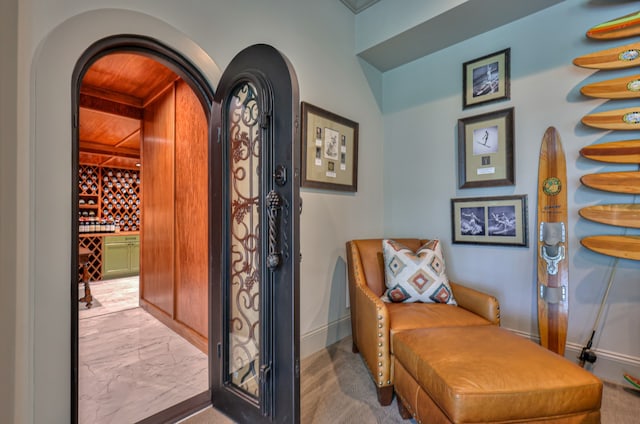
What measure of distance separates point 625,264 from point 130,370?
3500 mm

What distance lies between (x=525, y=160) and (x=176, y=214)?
124 inches

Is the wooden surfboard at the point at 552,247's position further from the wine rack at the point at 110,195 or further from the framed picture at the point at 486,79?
the wine rack at the point at 110,195

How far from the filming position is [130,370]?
2100mm

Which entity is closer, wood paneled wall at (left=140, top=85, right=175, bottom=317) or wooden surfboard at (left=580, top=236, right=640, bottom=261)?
wooden surfboard at (left=580, top=236, right=640, bottom=261)

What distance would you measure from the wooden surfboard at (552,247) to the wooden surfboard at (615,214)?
134mm

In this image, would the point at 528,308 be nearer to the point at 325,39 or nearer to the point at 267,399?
the point at 267,399

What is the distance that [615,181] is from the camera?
182 cm

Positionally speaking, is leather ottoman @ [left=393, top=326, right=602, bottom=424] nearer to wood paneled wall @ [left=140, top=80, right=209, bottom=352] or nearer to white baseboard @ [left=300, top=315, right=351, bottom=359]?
white baseboard @ [left=300, top=315, right=351, bottom=359]

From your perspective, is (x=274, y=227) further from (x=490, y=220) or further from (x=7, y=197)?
(x=490, y=220)

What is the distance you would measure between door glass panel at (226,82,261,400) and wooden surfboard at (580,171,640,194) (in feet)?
7.13

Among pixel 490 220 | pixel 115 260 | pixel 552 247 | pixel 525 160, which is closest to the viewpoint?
pixel 552 247

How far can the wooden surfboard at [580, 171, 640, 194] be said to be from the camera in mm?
1760

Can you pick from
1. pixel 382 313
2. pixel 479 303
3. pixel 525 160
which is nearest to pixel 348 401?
pixel 382 313

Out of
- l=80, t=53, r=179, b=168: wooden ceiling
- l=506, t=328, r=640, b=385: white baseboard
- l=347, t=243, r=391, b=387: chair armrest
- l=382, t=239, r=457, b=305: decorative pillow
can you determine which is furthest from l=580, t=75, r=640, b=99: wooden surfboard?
l=80, t=53, r=179, b=168: wooden ceiling
